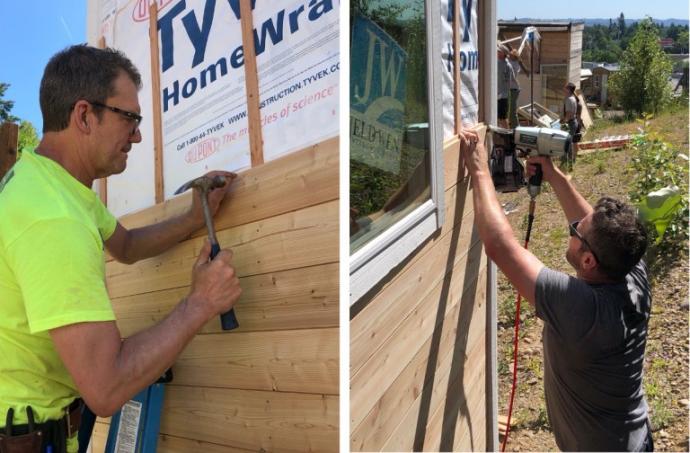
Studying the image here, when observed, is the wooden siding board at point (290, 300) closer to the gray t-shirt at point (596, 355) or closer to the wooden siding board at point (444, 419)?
the wooden siding board at point (444, 419)

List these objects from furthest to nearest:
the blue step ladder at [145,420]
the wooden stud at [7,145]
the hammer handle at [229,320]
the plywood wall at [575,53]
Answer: the plywood wall at [575,53]
the wooden stud at [7,145]
the blue step ladder at [145,420]
the hammer handle at [229,320]

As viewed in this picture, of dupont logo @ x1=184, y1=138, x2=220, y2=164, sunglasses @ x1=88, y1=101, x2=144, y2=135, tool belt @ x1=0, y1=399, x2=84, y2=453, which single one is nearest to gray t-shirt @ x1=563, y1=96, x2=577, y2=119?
dupont logo @ x1=184, y1=138, x2=220, y2=164

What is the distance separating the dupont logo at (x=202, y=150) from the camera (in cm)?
218

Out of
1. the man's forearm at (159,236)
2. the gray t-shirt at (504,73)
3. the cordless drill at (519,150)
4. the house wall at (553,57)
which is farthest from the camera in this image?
the house wall at (553,57)

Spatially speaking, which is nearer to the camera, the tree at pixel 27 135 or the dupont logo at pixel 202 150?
the dupont logo at pixel 202 150

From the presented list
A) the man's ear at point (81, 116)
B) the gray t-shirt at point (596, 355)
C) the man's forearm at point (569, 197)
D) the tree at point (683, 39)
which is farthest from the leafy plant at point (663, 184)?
the tree at point (683, 39)

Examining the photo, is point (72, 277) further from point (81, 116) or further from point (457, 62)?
point (457, 62)

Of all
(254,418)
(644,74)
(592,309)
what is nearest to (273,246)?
(254,418)

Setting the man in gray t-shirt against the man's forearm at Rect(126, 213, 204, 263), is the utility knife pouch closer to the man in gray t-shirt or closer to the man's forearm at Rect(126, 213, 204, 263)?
the man's forearm at Rect(126, 213, 204, 263)

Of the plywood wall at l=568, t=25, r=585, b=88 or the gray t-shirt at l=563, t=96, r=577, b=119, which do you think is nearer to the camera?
the gray t-shirt at l=563, t=96, r=577, b=119

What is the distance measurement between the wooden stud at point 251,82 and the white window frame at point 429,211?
496mm

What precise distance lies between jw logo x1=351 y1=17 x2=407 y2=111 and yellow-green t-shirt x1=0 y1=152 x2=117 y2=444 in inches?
36.9

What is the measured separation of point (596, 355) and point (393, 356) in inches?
40.5

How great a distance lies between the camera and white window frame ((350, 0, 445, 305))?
1.96 metres
